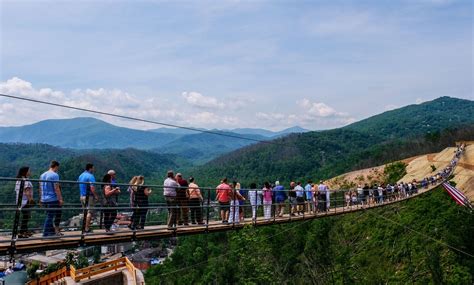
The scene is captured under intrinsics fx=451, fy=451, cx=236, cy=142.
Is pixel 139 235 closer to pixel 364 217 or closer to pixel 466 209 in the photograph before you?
pixel 466 209

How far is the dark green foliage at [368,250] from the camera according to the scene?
26734mm

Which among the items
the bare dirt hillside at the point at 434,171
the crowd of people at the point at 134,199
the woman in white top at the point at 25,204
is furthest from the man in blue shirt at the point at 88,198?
the bare dirt hillside at the point at 434,171

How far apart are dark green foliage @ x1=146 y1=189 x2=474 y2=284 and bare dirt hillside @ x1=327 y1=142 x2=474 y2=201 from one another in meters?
5.43

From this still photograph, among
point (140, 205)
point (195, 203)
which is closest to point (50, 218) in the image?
point (140, 205)

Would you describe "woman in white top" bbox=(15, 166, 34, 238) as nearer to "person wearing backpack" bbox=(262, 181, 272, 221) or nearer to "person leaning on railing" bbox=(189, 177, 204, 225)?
"person leaning on railing" bbox=(189, 177, 204, 225)

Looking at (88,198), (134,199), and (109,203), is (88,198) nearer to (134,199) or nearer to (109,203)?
(109,203)

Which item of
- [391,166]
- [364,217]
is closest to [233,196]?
[364,217]

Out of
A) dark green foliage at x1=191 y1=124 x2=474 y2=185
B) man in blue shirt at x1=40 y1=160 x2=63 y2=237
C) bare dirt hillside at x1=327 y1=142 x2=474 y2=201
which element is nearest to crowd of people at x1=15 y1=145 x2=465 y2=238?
man in blue shirt at x1=40 y1=160 x2=63 y2=237

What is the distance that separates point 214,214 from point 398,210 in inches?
1212

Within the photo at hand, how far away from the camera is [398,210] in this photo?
132 feet

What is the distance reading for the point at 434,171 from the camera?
194 ft

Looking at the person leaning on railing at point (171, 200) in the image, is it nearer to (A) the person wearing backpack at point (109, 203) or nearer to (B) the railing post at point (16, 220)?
(A) the person wearing backpack at point (109, 203)

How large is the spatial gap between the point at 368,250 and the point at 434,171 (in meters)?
25.4

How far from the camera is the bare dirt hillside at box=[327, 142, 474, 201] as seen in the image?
43400 mm
